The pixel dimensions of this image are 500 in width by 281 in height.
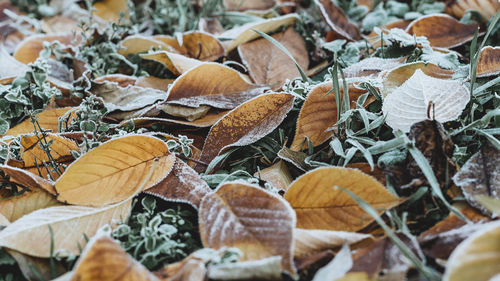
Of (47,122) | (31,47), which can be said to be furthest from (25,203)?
(31,47)

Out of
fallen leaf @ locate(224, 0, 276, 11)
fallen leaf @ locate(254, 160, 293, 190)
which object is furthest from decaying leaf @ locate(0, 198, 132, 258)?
fallen leaf @ locate(224, 0, 276, 11)

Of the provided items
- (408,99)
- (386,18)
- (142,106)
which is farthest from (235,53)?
(408,99)

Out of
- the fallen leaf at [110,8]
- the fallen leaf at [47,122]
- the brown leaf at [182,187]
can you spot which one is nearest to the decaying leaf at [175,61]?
the fallen leaf at [47,122]

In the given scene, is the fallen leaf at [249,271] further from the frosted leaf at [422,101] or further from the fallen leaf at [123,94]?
the fallen leaf at [123,94]

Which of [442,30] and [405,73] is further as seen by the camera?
[442,30]

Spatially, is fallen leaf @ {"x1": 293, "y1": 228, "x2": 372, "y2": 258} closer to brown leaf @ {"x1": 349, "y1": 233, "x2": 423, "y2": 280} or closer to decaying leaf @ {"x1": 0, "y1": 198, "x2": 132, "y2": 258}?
brown leaf @ {"x1": 349, "y1": 233, "x2": 423, "y2": 280}

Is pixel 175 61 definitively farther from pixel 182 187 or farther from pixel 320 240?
pixel 320 240

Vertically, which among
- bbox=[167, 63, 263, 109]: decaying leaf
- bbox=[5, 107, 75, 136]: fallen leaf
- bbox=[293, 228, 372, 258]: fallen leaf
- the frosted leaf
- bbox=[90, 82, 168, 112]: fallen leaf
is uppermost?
the frosted leaf
